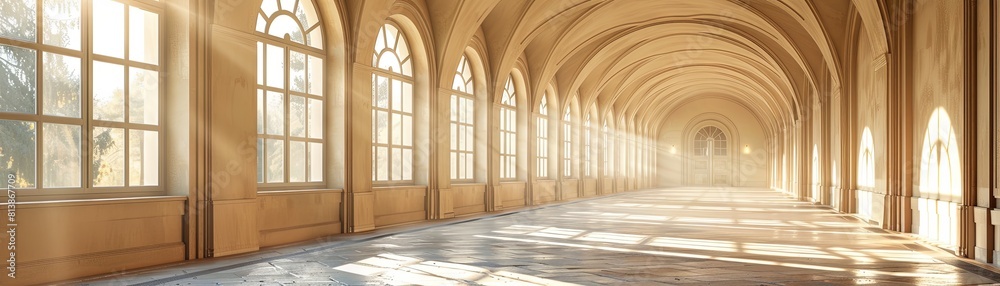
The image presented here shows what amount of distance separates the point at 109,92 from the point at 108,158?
619mm

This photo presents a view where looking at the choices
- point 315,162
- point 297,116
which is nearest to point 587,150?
point 315,162

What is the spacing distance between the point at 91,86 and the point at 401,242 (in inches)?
156

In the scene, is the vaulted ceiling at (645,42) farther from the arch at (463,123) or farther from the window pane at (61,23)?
the window pane at (61,23)

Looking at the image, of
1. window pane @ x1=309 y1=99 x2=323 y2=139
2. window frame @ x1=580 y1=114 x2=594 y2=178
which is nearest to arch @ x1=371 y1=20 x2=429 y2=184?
window pane @ x1=309 y1=99 x2=323 y2=139

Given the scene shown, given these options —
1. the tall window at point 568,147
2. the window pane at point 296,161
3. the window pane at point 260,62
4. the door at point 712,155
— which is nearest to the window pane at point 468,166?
the window pane at point 296,161

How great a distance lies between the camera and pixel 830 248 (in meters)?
8.99

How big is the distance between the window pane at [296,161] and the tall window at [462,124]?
502 centimetres

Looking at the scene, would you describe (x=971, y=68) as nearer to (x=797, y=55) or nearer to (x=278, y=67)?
(x=278, y=67)

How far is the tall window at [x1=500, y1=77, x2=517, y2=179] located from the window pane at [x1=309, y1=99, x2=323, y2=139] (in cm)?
832

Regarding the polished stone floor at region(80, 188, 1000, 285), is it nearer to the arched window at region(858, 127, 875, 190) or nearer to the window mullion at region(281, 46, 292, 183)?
the window mullion at region(281, 46, 292, 183)

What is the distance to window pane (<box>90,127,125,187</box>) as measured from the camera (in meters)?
6.89

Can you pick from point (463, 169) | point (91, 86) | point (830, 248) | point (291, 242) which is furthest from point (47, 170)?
point (463, 169)

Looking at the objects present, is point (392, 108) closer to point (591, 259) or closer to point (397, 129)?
point (397, 129)

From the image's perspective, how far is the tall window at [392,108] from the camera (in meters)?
12.2
